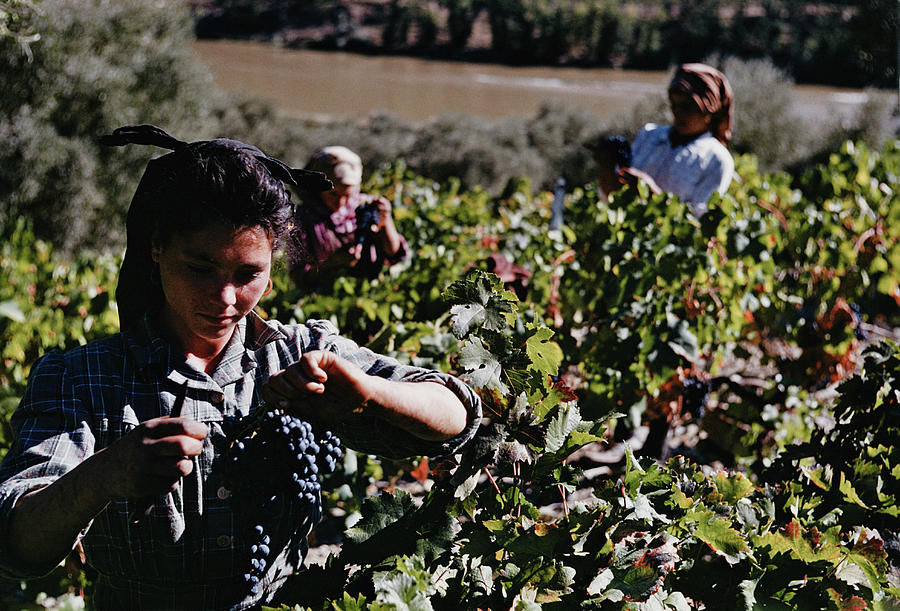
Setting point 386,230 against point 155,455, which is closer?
point 155,455

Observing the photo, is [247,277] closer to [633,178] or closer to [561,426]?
[561,426]

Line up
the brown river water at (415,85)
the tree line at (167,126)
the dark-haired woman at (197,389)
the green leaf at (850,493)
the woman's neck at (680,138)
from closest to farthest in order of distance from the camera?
the dark-haired woman at (197,389)
the green leaf at (850,493)
the woman's neck at (680,138)
the tree line at (167,126)
the brown river water at (415,85)

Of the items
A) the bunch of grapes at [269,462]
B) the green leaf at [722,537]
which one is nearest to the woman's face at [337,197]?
the bunch of grapes at [269,462]

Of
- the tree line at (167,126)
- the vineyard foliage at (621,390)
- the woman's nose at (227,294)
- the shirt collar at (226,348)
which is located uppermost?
the woman's nose at (227,294)

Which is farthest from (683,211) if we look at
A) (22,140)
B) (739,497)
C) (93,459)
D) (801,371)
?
(22,140)

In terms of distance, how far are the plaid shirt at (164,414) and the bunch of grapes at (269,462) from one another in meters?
0.05

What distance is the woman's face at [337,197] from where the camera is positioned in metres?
3.13

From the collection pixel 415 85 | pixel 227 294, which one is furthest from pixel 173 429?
pixel 415 85

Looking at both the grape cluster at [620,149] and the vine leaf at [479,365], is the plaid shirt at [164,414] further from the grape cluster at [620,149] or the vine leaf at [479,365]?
the grape cluster at [620,149]

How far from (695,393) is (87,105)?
11740mm

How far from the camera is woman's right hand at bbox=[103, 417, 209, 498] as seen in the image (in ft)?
3.00

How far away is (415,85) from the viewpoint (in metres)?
33.3

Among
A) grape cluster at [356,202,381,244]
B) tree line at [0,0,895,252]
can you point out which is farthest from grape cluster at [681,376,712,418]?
tree line at [0,0,895,252]

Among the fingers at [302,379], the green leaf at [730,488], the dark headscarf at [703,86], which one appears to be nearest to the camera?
the fingers at [302,379]
